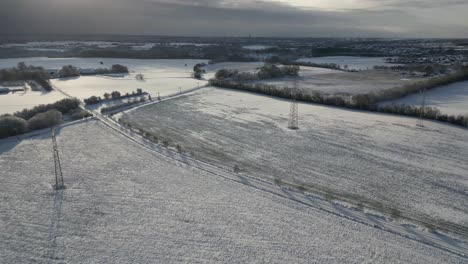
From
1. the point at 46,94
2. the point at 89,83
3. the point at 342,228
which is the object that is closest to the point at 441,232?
the point at 342,228

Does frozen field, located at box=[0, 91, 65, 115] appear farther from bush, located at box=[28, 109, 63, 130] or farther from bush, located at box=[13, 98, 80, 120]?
bush, located at box=[28, 109, 63, 130]

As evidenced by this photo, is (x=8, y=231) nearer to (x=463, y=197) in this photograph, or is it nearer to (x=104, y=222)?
(x=104, y=222)

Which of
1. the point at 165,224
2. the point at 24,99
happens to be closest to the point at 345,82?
the point at 24,99

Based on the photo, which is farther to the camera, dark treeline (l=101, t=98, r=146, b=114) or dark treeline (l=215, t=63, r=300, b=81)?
dark treeline (l=215, t=63, r=300, b=81)

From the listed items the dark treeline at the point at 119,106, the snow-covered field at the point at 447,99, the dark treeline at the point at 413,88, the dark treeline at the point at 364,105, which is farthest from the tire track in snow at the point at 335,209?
the snow-covered field at the point at 447,99

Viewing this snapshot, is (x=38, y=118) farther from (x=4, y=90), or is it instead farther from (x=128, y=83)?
(x=128, y=83)

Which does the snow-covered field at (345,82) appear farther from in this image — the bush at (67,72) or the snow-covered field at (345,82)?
the bush at (67,72)

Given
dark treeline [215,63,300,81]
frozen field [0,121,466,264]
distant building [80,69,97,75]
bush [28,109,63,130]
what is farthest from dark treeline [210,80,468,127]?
distant building [80,69,97,75]
